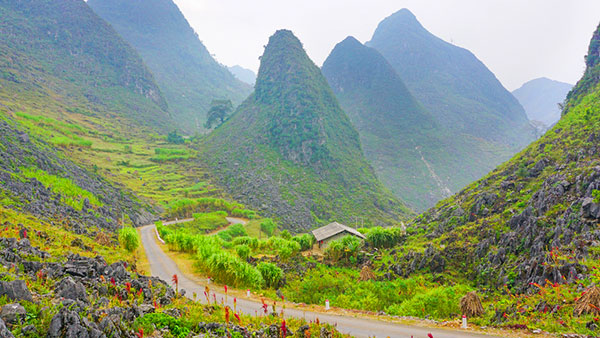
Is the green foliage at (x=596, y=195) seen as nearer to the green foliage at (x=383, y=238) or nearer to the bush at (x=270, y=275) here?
the green foliage at (x=383, y=238)

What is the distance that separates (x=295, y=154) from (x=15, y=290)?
106 metres

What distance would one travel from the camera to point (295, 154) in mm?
113125

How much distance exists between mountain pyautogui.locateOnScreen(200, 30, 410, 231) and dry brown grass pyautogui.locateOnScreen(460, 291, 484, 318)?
6087cm

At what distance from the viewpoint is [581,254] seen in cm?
1548

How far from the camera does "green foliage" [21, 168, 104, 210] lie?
35.6 metres

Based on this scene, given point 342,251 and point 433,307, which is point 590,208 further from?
point 342,251

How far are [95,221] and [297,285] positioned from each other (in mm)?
26224

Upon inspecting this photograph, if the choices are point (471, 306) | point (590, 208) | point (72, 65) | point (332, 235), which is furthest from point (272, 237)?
point (72, 65)

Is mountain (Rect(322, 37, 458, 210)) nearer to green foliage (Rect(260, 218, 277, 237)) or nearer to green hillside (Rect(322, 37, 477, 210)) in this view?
green hillside (Rect(322, 37, 477, 210))

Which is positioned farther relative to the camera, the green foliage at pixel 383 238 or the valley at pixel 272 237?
the green foliage at pixel 383 238

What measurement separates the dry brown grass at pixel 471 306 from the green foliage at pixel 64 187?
3899 cm

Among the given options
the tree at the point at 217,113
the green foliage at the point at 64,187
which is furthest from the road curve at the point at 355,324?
the tree at the point at 217,113

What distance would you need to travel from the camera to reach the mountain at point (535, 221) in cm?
1628

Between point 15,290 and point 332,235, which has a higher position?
point 15,290
